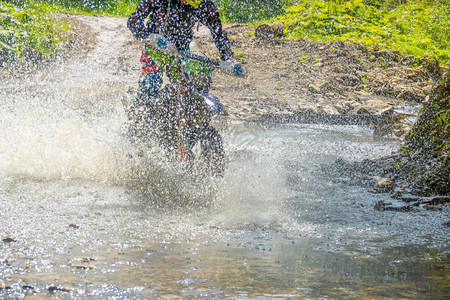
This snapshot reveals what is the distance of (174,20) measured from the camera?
5.34 m

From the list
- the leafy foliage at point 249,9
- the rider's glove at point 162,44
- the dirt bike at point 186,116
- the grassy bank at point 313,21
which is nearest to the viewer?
the rider's glove at point 162,44

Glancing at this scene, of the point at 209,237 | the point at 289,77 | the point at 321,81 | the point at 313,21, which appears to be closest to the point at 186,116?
the point at 209,237

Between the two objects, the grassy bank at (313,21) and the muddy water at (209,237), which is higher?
the grassy bank at (313,21)

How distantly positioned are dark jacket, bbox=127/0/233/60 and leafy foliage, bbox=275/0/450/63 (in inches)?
371

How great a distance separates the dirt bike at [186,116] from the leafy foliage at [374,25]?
992cm

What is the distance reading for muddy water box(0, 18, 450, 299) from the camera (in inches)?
99.5

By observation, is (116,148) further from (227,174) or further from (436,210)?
(436,210)

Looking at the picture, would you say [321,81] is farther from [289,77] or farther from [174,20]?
[174,20]

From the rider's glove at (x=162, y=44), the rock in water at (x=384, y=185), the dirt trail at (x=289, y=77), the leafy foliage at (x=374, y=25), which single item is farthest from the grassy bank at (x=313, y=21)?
the rider's glove at (x=162, y=44)

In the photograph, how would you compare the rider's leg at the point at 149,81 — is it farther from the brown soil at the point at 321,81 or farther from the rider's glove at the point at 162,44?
the brown soil at the point at 321,81

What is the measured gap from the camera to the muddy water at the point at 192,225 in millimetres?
2527

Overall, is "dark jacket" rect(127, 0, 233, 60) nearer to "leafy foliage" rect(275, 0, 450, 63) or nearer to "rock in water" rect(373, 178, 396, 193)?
"rock in water" rect(373, 178, 396, 193)

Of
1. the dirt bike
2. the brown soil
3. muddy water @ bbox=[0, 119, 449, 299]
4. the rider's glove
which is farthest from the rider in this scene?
the brown soil

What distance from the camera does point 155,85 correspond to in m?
5.33
